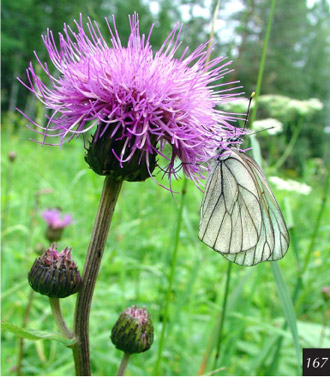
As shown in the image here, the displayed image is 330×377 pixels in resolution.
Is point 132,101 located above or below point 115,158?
above

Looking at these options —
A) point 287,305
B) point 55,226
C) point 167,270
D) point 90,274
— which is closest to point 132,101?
point 90,274

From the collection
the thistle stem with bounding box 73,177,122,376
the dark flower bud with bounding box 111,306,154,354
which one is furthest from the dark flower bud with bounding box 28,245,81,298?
the dark flower bud with bounding box 111,306,154,354

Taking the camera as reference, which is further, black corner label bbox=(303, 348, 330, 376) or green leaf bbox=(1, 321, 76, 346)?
black corner label bbox=(303, 348, 330, 376)

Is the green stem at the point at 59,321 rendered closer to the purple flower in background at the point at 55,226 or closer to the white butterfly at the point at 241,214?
the white butterfly at the point at 241,214

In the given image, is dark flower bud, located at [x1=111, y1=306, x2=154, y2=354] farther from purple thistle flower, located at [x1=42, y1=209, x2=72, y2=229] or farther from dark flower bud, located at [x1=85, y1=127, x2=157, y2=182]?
purple thistle flower, located at [x1=42, y1=209, x2=72, y2=229]

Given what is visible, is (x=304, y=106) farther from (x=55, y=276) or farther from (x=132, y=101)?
(x=55, y=276)

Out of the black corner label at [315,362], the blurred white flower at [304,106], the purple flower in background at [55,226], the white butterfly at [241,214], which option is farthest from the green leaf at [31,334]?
the blurred white flower at [304,106]
